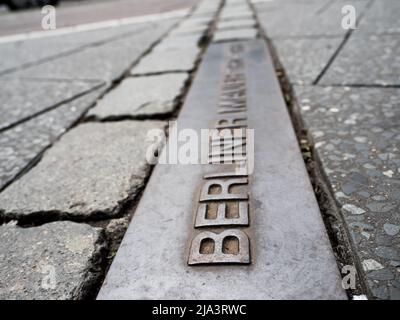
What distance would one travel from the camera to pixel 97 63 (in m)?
2.15

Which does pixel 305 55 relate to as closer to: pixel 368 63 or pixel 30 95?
pixel 368 63

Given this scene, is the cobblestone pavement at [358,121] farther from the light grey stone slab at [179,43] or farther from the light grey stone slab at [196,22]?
the light grey stone slab at [196,22]

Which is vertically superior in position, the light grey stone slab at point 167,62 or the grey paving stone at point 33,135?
the light grey stone slab at point 167,62

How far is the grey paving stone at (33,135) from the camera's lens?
1137 millimetres

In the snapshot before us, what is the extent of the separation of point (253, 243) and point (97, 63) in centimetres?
181

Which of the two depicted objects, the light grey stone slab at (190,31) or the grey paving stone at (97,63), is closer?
the grey paving stone at (97,63)

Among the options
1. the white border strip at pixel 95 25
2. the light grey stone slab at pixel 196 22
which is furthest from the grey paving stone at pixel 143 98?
the white border strip at pixel 95 25

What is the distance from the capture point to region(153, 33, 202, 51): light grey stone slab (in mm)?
2261

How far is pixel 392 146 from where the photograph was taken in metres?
0.97

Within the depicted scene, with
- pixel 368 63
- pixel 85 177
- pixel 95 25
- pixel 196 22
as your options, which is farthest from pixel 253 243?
pixel 95 25

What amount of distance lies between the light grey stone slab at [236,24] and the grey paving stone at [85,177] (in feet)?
5.57

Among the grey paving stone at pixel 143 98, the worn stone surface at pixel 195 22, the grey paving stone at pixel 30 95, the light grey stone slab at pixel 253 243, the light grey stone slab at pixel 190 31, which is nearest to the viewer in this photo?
the light grey stone slab at pixel 253 243
